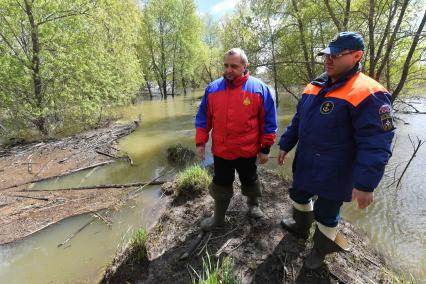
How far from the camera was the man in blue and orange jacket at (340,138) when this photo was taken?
2131mm

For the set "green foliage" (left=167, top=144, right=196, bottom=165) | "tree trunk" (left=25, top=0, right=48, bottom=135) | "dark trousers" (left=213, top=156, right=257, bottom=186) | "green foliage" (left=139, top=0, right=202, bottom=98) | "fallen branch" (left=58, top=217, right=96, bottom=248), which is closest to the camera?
"dark trousers" (left=213, top=156, right=257, bottom=186)

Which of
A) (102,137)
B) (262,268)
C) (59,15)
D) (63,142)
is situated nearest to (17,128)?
(63,142)

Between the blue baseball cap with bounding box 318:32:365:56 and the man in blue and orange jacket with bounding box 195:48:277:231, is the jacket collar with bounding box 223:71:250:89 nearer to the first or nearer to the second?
the man in blue and orange jacket with bounding box 195:48:277:231

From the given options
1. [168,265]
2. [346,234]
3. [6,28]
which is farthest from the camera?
[6,28]

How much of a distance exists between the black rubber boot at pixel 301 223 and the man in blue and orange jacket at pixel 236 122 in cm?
63

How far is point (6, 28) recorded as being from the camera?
9.41 meters

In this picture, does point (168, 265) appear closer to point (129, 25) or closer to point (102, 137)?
point (102, 137)

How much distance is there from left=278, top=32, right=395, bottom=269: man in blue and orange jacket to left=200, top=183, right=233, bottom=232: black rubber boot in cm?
78

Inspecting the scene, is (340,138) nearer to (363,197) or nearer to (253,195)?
(363,197)

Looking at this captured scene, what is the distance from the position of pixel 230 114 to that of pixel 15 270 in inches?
135

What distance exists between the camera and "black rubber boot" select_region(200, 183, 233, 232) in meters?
3.32

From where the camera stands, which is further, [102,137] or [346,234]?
[102,137]

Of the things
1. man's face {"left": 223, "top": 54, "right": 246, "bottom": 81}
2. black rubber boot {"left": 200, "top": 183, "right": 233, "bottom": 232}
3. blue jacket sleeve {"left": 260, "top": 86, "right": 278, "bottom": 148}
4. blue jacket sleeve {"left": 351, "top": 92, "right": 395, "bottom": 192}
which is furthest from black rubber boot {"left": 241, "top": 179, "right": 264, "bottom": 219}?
blue jacket sleeve {"left": 351, "top": 92, "right": 395, "bottom": 192}

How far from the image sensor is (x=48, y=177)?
671cm
